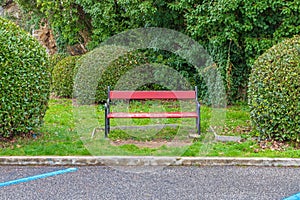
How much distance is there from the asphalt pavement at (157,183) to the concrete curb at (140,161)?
0.08 meters

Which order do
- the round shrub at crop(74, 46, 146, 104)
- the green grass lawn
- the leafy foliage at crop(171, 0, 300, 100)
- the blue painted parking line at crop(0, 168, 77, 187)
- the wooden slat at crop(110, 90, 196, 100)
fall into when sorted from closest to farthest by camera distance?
the blue painted parking line at crop(0, 168, 77, 187)
the green grass lawn
the wooden slat at crop(110, 90, 196, 100)
the leafy foliage at crop(171, 0, 300, 100)
the round shrub at crop(74, 46, 146, 104)

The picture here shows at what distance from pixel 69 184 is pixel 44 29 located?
42.5 ft

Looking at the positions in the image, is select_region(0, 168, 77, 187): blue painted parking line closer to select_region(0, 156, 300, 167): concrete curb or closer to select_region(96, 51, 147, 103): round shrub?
select_region(0, 156, 300, 167): concrete curb

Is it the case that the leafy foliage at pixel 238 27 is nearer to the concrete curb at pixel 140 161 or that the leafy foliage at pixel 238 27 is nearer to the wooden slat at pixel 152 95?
the wooden slat at pixel 152 95

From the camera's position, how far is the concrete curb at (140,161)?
5.48 meters

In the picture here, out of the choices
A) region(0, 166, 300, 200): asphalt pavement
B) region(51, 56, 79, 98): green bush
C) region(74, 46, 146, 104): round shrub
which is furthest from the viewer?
region(51, 56, 79, 98): green bush

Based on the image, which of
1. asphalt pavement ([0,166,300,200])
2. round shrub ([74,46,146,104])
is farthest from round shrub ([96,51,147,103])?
asphalt pavement ([0,166,300,200])

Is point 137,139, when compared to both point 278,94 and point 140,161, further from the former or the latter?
point 278,94

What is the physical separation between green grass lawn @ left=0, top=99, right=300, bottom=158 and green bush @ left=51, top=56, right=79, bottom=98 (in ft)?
8.60

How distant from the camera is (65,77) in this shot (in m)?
12.3

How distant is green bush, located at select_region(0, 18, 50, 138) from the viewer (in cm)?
609

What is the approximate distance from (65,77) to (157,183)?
26.2 ft

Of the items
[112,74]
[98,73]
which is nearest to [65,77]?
[98,73]

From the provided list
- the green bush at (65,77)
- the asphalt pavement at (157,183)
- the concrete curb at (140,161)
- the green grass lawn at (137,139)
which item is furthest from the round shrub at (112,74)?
the asphalt pavement at (157,183)
